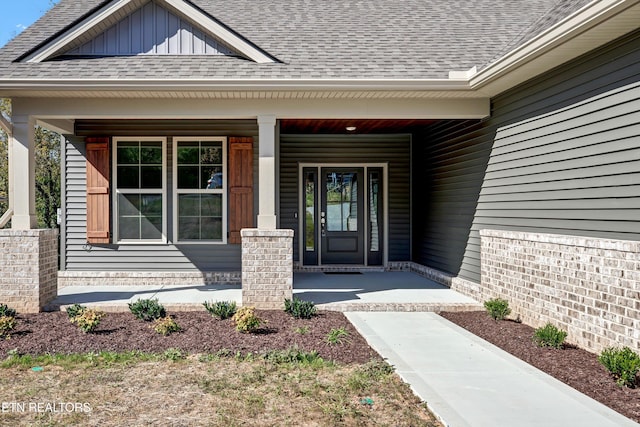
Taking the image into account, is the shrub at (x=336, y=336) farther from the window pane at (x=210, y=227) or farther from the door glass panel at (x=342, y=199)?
the door glass panel at (x=342, y=199)

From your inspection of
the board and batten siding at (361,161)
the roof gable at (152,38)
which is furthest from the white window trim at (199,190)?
the board and batten siding at (361,161)

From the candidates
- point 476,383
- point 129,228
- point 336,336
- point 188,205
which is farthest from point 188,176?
point 476,383

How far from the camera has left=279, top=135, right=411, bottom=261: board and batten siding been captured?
9297 millimetres

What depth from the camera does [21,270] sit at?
5977mm

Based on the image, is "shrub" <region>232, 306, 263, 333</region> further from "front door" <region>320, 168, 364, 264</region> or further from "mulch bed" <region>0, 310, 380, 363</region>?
"front door" <region>320, 168, 364, 264</region>

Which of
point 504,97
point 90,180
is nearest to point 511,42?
point 504,97

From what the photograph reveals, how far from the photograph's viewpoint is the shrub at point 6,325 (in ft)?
15.8

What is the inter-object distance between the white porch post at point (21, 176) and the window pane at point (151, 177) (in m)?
1.88

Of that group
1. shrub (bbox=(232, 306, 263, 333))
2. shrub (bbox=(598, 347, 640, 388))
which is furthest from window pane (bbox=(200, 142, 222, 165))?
shrub (bbox=(598, 347, 640, 388))

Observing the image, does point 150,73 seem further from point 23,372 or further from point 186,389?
point 186,389

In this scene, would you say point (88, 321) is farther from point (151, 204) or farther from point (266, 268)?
point (151, 204)

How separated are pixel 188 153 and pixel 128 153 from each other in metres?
1.01

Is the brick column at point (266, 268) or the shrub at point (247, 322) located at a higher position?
the brick column at point (266, 268)

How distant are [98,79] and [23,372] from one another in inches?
141
